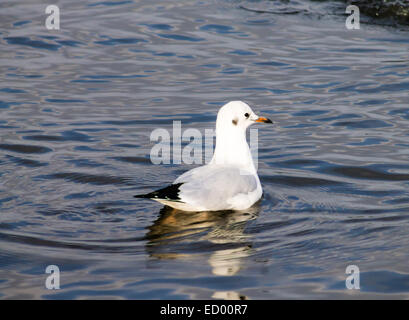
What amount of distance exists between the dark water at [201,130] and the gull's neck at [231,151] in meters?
0.41

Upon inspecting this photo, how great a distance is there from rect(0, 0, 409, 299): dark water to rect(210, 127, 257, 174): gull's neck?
0.41m

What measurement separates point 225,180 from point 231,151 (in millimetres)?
616

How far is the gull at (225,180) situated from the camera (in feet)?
24.4

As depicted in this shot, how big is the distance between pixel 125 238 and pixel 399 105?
17.6ft

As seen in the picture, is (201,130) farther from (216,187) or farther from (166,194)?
(166,194)

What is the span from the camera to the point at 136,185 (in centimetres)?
838

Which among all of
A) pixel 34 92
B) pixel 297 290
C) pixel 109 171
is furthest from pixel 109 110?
pixel 297 290
